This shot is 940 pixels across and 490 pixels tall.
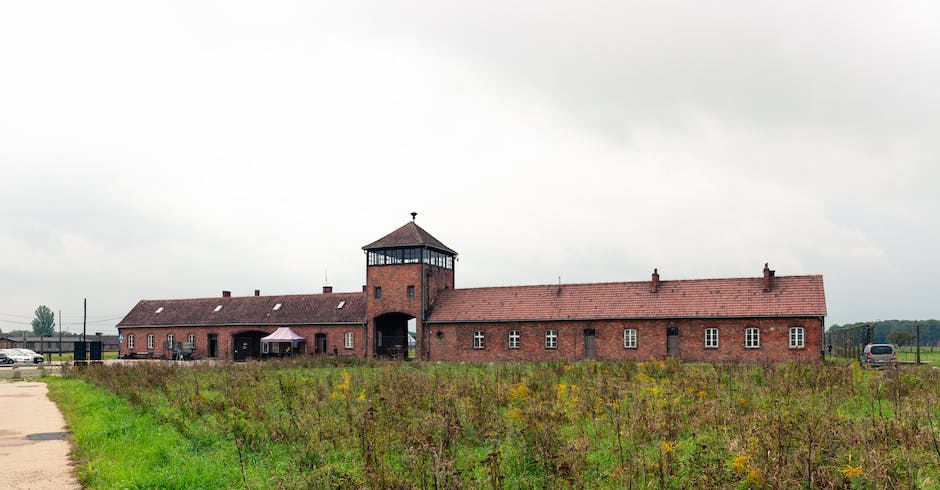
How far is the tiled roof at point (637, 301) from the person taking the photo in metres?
34.9

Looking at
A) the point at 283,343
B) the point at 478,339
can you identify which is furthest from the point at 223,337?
the point at 478,339

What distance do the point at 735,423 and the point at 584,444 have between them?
9.74ft

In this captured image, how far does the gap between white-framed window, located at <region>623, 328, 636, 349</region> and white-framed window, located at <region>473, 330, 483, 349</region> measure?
330 inches

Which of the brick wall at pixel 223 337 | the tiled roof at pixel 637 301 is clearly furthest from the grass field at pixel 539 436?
the brick wall at pixel 223 337

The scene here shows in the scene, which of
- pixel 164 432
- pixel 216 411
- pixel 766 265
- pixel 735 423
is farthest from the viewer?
pixel 766 265

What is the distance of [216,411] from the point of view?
14.8m

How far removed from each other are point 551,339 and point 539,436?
30041 mm

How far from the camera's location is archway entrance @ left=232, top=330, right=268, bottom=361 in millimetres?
51491

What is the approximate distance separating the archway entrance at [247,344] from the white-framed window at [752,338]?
33.1 metres

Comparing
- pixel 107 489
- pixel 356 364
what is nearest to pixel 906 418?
pixel 107 489

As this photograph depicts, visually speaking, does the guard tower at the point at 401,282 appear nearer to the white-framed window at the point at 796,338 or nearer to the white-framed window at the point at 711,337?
the white-framed window at the point at 711,337

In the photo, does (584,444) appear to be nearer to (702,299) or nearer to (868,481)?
(868,481)

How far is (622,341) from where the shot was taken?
37.4 metres

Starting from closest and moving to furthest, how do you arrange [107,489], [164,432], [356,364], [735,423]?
[107,489] → [735,423] → [164,432] → [356,364]
